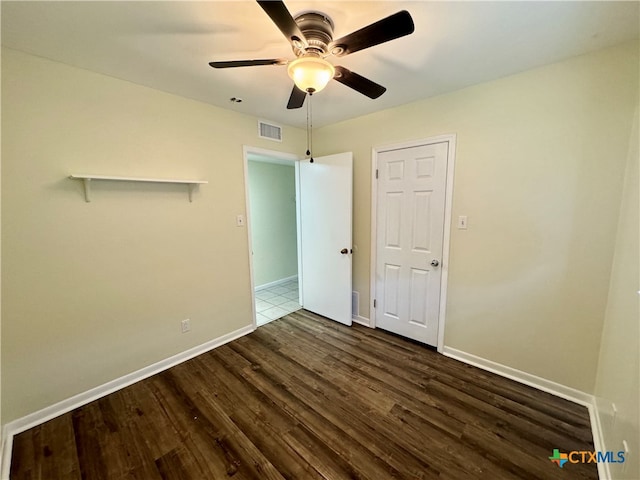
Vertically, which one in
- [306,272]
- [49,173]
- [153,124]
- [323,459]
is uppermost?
[153,124]

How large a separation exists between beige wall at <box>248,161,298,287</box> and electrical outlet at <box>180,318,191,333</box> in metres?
1.81

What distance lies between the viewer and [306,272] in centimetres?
339

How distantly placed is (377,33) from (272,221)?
12.1ft

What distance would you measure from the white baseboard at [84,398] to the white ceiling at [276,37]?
2.32 metres

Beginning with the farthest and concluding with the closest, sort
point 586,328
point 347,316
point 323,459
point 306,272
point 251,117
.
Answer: point 306,272
point 347,316
point 251,117
point 586,328
point 323,459

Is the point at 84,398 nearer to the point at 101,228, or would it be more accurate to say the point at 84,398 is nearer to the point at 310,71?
the point at 101,228

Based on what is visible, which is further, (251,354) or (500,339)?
(251,354)

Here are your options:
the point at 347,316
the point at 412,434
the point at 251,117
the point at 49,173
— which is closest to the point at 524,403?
the point at 412,434

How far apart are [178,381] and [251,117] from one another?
102 inches

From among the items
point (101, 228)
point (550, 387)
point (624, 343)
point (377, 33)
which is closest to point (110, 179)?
point (101, 228)

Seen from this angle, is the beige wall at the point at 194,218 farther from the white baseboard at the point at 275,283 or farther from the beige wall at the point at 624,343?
the white baseboard at the point at 275,283

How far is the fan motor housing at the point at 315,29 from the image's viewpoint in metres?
1.26

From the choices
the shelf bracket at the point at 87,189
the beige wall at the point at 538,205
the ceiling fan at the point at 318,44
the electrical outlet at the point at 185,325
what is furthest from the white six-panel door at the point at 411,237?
the shelf bracket at the point at 87,189

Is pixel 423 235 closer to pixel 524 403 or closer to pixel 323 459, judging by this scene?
pixel 524 403
